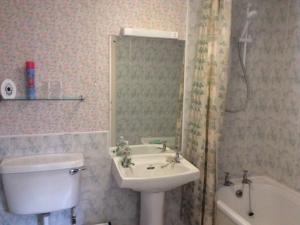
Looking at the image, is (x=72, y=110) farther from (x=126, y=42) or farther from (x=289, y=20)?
(x=289, y=20)

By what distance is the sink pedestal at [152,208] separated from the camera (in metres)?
2.03

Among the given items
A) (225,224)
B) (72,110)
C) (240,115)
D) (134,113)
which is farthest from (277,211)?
(72,110)

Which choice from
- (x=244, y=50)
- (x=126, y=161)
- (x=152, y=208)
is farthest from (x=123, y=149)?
(x=244, y=50)

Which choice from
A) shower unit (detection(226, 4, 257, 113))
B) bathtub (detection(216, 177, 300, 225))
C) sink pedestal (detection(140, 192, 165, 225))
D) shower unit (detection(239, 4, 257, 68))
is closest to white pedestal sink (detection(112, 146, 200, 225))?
sink pedestal (detection(140, 192, 165, 225))

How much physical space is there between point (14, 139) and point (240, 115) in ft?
6.46

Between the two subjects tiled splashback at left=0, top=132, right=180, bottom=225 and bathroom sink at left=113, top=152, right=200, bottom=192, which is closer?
bathroom sink at left=113, top=152, right=200, bottom=192

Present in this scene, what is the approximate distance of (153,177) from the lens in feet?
5.89

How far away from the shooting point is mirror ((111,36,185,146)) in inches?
82.7

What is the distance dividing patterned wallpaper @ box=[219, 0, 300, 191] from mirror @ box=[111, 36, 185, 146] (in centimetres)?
58

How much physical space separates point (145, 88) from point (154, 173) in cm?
69

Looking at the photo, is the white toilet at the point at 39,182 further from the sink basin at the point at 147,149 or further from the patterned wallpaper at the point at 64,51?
the sink basin at the point at 147,149

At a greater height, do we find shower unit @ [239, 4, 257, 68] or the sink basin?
shower unit @ [239, 4, 257, 68]

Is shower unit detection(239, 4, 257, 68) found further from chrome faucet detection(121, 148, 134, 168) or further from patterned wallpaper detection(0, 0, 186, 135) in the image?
chrome faucet detection(121, 148, 134, 168)

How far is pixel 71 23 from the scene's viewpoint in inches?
75.9
